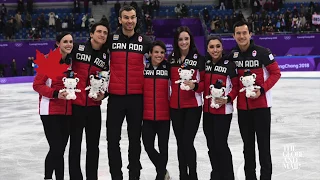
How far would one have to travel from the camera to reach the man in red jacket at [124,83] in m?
5.04

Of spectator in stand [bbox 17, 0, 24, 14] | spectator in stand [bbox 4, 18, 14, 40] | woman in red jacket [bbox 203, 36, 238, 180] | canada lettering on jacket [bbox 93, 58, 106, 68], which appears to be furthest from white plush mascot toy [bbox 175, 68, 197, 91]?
spectator in stand [bbox 17, 0, 24, 14]

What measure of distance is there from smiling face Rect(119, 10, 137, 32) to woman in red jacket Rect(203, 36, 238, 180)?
2.80ft

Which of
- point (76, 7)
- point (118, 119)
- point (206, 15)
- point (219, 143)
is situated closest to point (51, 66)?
point (118, 119)

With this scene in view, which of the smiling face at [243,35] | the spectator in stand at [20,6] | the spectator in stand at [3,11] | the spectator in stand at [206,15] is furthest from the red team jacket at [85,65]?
the spectator in stand at [20,6]

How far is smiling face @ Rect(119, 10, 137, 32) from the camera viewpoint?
5023mm

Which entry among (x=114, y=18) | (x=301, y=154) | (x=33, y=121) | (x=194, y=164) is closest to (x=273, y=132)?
(x=301, y=154)

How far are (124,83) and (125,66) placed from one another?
187mm

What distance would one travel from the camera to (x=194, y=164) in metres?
5.05

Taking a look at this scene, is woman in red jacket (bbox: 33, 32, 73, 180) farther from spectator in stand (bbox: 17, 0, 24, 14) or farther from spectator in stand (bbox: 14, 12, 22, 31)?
spectator in stand (bbox: 17, 0, 24, 14)

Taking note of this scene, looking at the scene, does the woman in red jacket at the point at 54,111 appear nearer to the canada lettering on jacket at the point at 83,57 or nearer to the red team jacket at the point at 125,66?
the canada lettering on jacket at the point at 83,57

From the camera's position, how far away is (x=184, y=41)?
5.04 m

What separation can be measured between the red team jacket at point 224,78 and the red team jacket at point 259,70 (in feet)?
0.24

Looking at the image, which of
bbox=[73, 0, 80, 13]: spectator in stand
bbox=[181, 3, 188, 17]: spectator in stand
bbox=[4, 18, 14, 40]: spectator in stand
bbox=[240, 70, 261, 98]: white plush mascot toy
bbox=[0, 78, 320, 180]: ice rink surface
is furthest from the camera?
bbox=[73, 0, 80, 13]: spectator in stand

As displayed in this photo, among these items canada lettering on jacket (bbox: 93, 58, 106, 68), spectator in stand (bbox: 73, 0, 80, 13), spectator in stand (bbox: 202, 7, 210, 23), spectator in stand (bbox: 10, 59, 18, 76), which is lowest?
spectator in stand (bbox: 10, 59, 18, 76)
